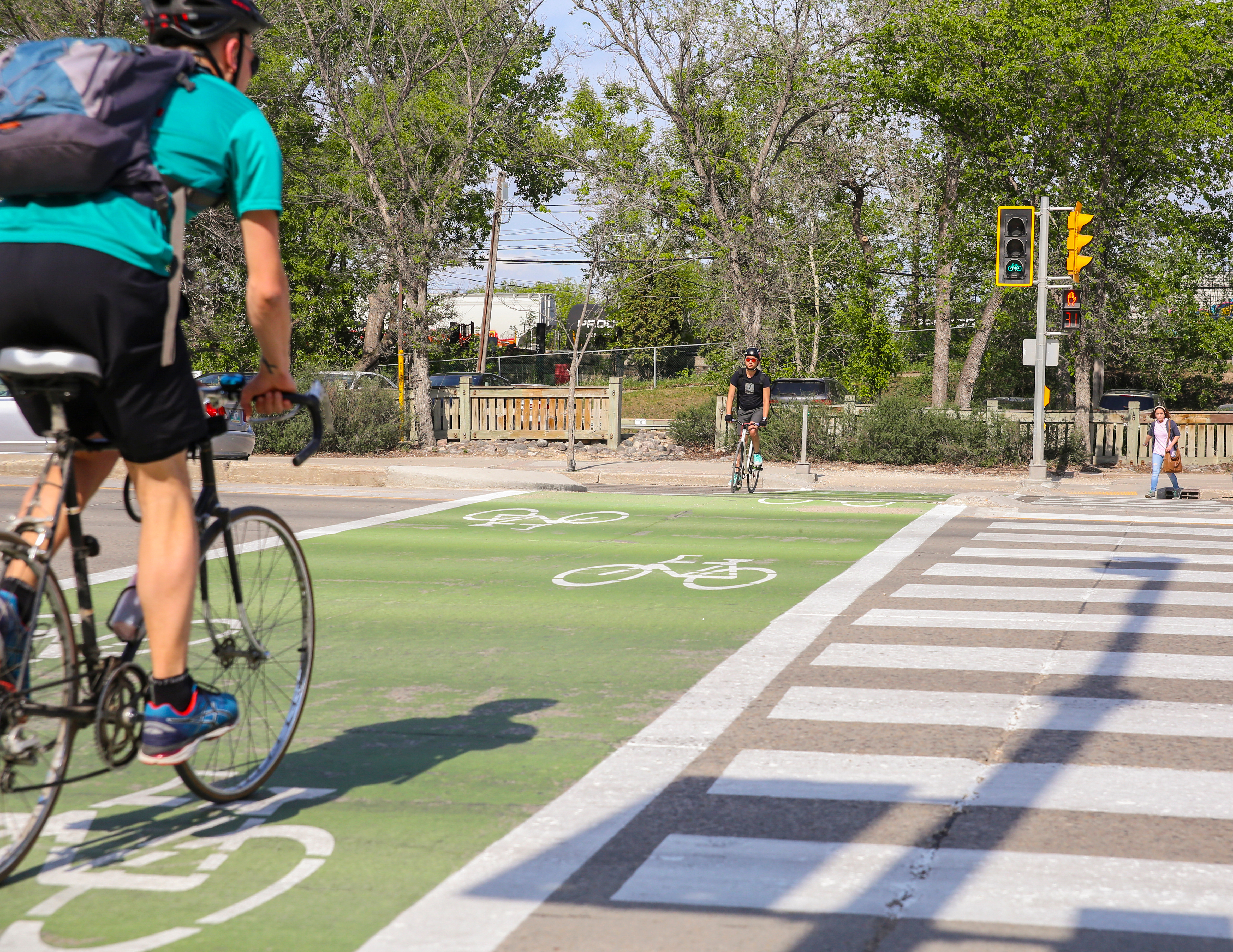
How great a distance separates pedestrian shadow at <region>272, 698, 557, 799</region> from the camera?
14.2ft

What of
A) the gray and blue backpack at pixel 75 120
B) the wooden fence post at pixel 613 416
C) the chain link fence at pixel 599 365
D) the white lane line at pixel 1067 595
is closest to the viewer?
Result: the gray and blue backpack at pixel 75 120

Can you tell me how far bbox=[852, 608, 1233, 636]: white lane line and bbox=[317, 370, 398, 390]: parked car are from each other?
17.6m

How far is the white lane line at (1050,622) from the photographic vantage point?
709 centimetres

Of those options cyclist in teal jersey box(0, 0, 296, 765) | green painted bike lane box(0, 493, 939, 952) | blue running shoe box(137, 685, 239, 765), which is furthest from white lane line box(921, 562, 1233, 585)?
cyclist in teal jersey box(0, 0, 296, 765)

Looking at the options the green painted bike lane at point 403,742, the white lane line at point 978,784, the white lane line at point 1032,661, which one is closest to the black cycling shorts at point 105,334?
the green painted bike lane at point 403,742

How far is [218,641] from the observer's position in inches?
153

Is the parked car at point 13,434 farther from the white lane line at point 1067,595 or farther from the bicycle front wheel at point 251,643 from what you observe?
the bicycle front wheel at point 251,643

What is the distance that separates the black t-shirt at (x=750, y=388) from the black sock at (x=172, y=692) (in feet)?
45.4

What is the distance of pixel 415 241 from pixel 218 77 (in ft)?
71.5

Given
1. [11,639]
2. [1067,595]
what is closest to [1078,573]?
[1067,595]

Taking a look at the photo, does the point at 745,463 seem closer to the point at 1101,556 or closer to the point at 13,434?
the point at 1101,556

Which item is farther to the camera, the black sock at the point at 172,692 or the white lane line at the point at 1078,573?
the white lane line at the point at 1078,573

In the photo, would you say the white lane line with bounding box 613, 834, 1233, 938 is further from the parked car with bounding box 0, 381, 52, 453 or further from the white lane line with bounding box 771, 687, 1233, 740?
the parked car with bounding box 0, 381, 52, 453

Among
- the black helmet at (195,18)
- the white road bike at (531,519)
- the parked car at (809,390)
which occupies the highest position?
the black helmet at (195,18)
